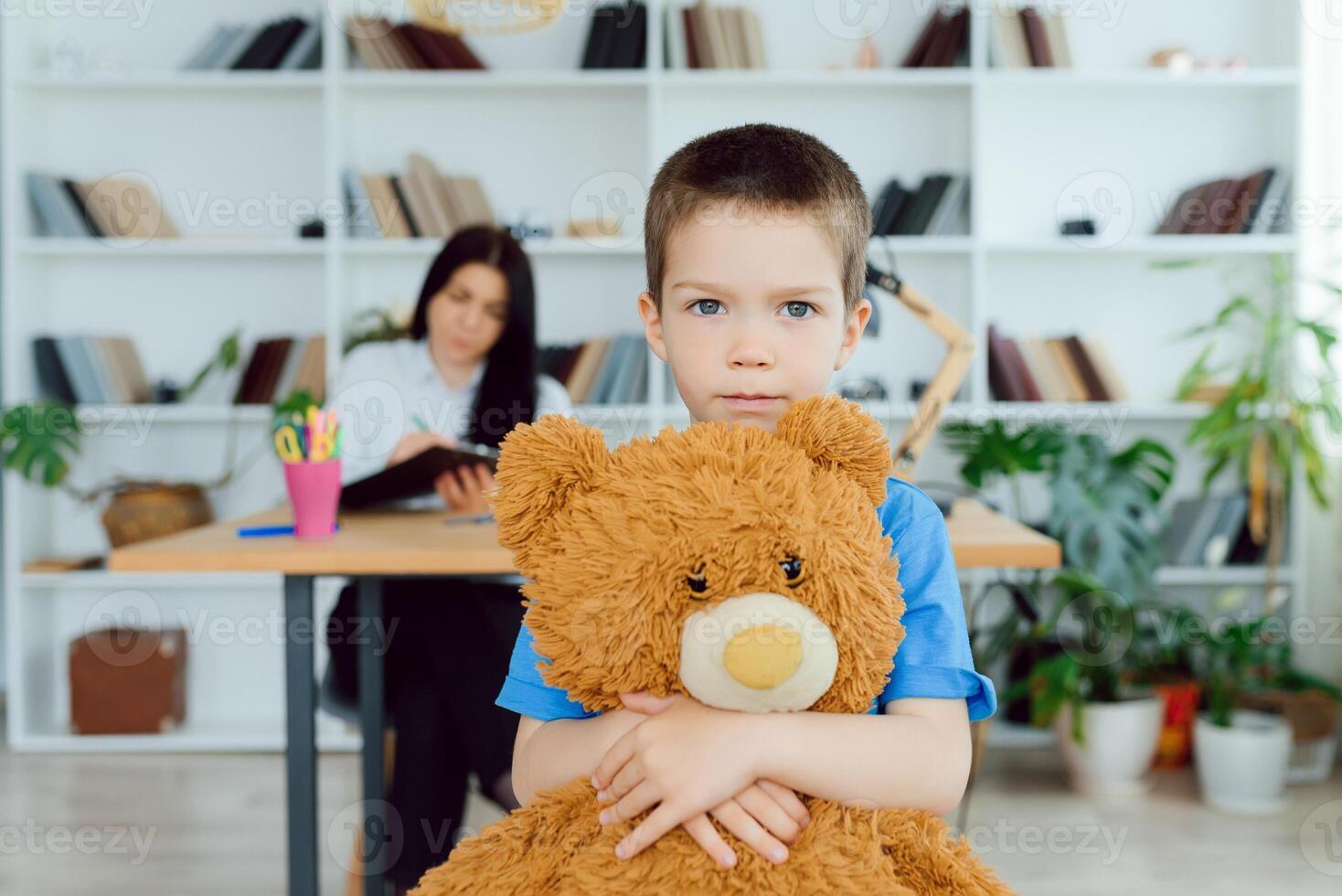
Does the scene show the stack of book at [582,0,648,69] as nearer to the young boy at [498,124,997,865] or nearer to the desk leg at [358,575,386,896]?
the desk leg at [358,575,386,896]

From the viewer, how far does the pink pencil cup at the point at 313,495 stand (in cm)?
158

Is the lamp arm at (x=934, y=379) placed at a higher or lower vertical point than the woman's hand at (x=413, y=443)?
higher

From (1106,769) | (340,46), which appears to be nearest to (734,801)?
(1106,769)

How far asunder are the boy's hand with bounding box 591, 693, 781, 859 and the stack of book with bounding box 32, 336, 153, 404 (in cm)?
295

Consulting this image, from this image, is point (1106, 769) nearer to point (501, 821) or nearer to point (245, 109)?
point (501, 821)

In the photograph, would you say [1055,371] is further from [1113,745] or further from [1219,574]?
[1113,745]

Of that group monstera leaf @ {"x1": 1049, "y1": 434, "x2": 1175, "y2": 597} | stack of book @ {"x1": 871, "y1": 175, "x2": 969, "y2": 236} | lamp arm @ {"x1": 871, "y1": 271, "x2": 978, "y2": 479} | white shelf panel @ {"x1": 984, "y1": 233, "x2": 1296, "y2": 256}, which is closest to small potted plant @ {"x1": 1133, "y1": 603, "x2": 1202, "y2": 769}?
A: monstera leaf @ {"x1": 1049, "y1": 434, "x2": 1175, "y2": 597}

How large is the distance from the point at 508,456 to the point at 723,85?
2816 millimetres

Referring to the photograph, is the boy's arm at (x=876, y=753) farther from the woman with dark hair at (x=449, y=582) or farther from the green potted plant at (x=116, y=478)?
the green potted plant at (x=116, y=478)

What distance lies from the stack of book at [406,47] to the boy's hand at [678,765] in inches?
110

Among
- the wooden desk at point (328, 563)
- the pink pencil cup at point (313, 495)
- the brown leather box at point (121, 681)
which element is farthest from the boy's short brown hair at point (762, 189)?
the brown leather box at point (121, 681)

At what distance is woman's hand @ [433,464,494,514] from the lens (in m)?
1.80

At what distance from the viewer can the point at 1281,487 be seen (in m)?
2.99

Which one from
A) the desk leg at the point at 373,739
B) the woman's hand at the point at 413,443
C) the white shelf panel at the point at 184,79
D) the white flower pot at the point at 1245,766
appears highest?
the white shelf panel at the point at 184,79
